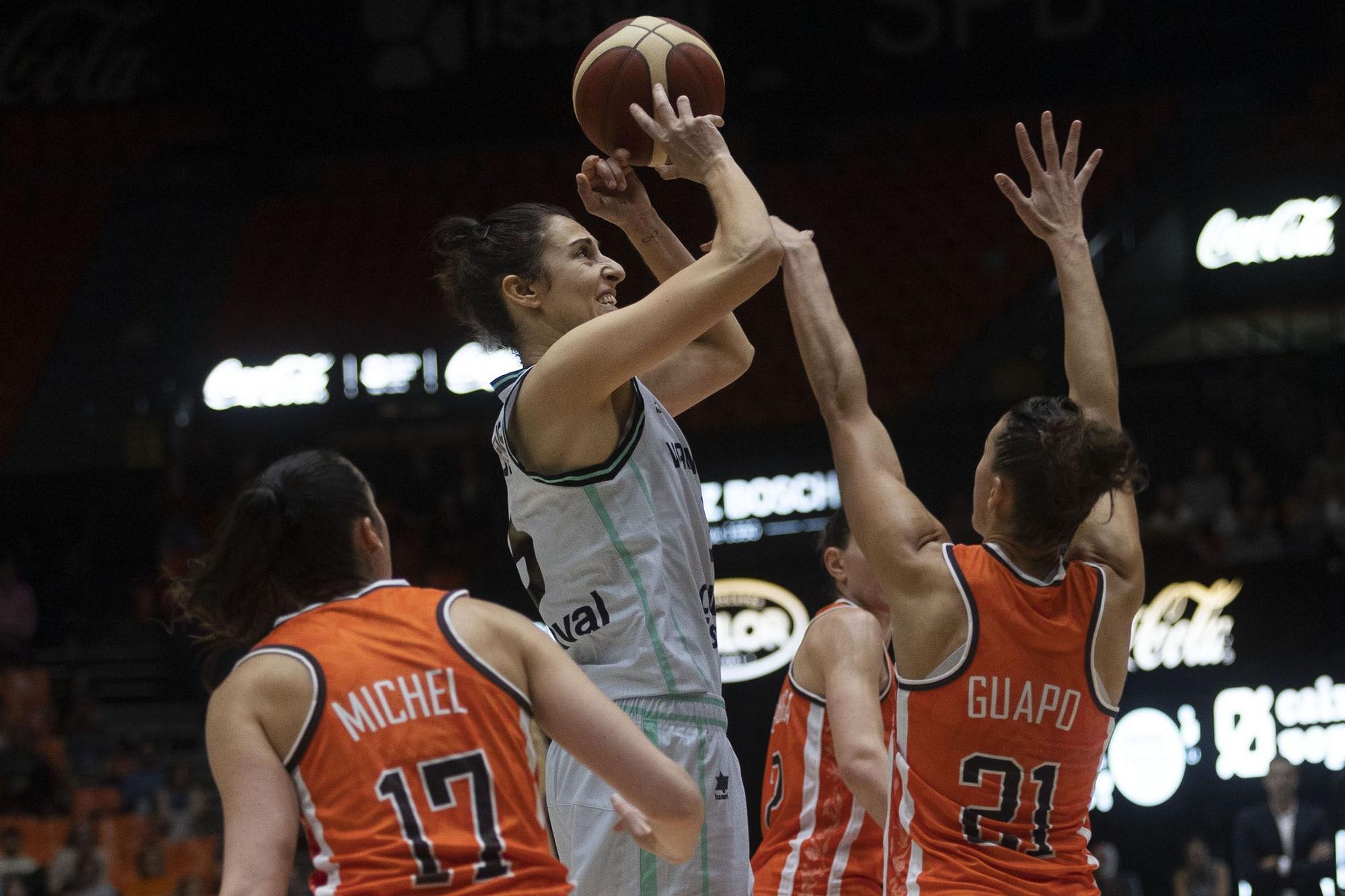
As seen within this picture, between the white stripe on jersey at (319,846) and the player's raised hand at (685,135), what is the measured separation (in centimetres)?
142

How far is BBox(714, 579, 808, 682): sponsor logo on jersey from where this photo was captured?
10.3m

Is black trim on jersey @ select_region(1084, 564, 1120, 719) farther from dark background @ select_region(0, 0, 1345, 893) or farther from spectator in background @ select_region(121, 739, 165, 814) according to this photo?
spectator in background @ select_region(121, 739, 165, 814)

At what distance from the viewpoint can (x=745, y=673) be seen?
1030 centimetres

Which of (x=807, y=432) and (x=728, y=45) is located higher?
(x=728, y=45)

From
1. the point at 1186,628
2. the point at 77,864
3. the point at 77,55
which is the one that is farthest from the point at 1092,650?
the point at 77,55

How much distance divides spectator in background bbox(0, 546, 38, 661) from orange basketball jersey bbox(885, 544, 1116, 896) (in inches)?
414

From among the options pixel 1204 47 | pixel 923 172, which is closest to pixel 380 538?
pixel 1204 47

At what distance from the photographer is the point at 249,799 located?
2.07 meters

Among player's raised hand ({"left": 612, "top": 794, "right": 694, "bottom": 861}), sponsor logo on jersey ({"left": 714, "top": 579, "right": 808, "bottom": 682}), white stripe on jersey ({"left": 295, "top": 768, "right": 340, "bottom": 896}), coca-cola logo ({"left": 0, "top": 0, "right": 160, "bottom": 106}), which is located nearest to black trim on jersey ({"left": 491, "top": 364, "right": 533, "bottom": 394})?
player's raised hand ({"left": 612, "top": 794, "right": 694, "bottom": 861})

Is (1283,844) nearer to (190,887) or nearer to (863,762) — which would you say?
(190,887)

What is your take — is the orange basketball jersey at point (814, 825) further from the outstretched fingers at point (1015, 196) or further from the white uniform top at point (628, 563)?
the outstretched fingers at point (1015, 196)

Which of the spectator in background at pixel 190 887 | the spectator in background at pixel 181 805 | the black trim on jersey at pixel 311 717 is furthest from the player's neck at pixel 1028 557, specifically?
the spectator in background at pixel 181 805

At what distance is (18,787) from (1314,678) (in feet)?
27.7

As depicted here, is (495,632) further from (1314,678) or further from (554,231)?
(1314,678)
